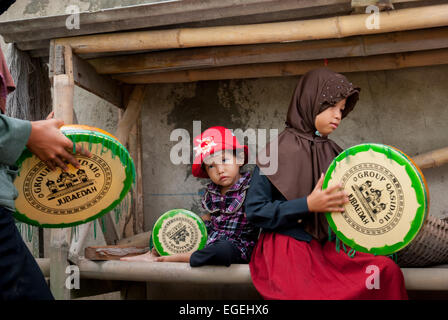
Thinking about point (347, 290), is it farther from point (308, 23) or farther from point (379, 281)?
point (308, 23)

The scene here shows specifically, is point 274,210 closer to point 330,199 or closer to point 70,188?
point 330,199

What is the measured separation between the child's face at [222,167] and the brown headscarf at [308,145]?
1.27 feet

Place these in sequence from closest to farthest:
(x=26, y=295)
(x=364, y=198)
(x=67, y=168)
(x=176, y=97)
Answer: (x=26, y=295) → (x=67, y=168) → (x=364, y=198) → (x=176, y=97)

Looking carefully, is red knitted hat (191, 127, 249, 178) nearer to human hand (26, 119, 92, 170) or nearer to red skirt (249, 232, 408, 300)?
red skirt (249, 232, 408, 300)

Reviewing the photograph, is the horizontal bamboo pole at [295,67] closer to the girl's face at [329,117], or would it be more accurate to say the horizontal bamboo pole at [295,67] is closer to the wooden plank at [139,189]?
the wooden plank at [139,189]

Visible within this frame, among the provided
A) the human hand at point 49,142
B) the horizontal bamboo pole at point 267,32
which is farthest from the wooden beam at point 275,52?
the human hand at point 49,142

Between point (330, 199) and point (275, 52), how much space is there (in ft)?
4.50

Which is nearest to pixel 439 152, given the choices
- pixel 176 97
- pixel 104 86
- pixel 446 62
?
pixel 446 62

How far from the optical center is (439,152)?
3344mm

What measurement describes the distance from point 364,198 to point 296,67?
5.41ft

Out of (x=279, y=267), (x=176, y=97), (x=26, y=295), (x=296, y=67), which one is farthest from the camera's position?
(x=176, y=97)

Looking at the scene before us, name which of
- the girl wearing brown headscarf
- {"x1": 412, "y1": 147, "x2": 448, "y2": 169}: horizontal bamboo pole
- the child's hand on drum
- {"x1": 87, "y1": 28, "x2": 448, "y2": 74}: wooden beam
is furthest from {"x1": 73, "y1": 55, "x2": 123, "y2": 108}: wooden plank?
{"x1": 412, "y1": 147, "x2": 448, "y2": 169}: horizontal bamboo pole

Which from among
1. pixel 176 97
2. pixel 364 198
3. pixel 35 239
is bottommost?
pixel 35 239

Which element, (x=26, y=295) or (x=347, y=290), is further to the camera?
(x=347, y=290)
